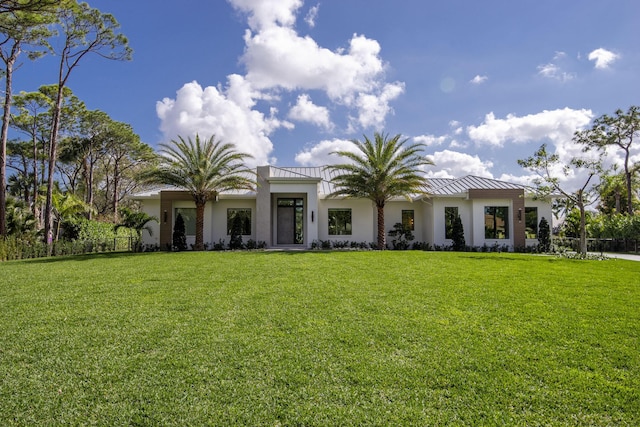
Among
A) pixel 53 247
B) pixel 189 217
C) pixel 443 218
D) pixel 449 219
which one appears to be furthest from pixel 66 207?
pixel 449 219

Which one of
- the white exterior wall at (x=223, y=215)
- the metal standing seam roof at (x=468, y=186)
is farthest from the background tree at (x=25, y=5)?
the metal standing seam roof at (x=468, y=186)

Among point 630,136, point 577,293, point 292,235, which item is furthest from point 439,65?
point 630,136

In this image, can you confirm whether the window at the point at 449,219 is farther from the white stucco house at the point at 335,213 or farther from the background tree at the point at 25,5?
the background tree at the point at 25,5

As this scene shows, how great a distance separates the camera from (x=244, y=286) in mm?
8344

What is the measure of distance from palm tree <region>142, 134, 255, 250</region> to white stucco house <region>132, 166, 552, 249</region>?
147 centimetres

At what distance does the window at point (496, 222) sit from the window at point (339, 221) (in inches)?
325

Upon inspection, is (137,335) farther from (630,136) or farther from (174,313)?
(630,136)

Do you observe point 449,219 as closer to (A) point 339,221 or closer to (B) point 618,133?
(A) point 339,221

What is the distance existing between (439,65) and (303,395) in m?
14.0

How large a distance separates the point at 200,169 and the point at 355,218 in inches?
377

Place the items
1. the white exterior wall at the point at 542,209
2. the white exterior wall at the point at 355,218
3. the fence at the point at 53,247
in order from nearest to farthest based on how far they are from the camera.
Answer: the fence at the point at 53,247 < the white exterior wall at the point at 542,209 < the white exterior wall at the point at 355,218

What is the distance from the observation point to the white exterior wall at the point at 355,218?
856 inches

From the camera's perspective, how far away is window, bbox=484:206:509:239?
20.9 meters

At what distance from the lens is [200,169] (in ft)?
61.3
